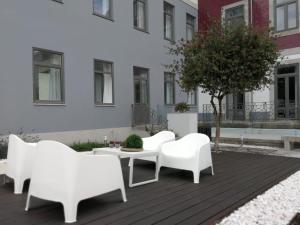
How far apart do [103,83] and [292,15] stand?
1116 centimetres

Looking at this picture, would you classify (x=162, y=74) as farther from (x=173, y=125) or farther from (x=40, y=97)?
(x=40, y=97)

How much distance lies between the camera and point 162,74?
52.5 ft

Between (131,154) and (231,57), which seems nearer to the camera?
(131,154)

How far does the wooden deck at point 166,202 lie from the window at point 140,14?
896 centimetres

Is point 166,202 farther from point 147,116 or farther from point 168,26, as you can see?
point 168,26

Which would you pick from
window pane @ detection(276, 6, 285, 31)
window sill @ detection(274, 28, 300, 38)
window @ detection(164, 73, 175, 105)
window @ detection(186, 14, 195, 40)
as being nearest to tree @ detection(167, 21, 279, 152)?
window @ detection(164, 73, 175, 105)

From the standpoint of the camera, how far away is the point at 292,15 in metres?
17.7

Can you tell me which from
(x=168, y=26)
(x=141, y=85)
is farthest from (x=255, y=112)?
(x=141, y=85)

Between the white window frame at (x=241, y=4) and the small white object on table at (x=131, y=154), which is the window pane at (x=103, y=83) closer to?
the small white object on table at (x=131, y=154)

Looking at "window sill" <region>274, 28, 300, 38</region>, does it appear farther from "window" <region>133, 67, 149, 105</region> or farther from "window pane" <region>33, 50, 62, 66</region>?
"window pane" <region>33, 50, 62, 66</region>

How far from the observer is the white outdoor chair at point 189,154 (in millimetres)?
6023

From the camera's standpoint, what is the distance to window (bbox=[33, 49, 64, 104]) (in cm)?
1005

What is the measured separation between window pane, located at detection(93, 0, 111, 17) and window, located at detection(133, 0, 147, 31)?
1776mm

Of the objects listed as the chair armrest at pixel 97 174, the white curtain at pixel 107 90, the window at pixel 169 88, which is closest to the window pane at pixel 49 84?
the white curtain at pixel 107 90
